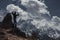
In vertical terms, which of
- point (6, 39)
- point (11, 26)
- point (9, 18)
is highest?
point (9, 18)

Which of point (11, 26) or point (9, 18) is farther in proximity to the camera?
point (9, 18)

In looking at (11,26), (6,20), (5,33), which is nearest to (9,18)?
(6,20)

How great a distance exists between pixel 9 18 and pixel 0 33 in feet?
72.0

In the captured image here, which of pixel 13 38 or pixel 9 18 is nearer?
pixel 13 38

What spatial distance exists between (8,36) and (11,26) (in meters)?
15.3

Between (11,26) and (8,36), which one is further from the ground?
(11,26)

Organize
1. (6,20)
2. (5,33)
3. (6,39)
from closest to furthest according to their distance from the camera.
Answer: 1. (6,39)
2. (5,33)
3. (6,20)

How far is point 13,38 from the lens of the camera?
164ft

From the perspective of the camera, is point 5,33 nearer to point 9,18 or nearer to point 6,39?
point 6,39

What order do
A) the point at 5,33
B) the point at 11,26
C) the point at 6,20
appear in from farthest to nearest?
1. the point at 6,20
2. the point at 11,26
3. the point at 5,33

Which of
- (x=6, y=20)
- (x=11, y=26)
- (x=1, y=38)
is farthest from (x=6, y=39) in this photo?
(x=6, y=20)

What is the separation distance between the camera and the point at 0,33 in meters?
49.9

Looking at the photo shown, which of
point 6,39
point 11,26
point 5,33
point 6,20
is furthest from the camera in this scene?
point 6,20

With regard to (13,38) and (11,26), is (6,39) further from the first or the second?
(11,26)
